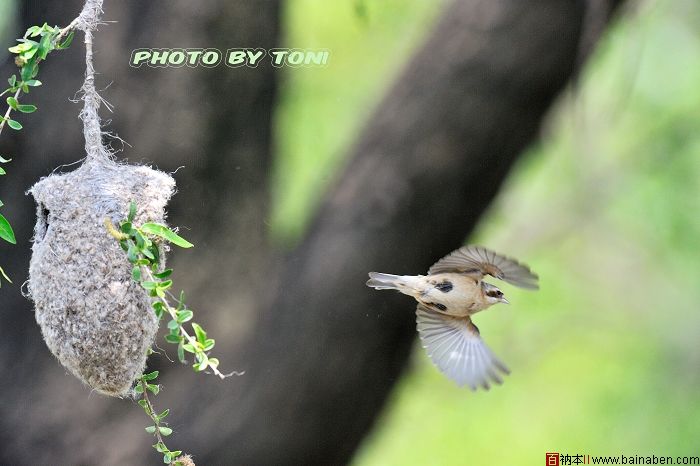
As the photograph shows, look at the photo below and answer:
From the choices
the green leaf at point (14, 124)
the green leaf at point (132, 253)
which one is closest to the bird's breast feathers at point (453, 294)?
the green leaf at point (132, 253)

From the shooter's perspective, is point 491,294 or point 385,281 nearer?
point 491,294

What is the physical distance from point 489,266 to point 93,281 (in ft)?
1.72

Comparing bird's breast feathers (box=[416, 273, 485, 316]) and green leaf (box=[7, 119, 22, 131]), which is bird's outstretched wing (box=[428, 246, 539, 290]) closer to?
bird's breast feathers (box=[416, 273, 485, 316])

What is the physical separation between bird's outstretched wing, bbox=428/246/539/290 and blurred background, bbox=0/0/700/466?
42cm

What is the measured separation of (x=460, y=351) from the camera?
1.17 metres

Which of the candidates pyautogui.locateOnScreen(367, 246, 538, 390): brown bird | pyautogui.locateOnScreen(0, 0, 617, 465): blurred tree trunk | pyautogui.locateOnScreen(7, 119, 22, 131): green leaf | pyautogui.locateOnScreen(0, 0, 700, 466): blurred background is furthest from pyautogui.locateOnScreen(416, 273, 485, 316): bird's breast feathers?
pyautogui.locateOnScreen(7, 119, 22, 131): green leaf

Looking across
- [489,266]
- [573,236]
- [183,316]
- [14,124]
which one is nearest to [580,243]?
[573,236]

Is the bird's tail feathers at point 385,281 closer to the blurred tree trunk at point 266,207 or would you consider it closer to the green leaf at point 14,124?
the blurred tree trunk at point 266,207

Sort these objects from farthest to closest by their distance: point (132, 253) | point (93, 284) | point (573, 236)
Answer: point (573, 236)
point (93, 284)
point (132, 253)

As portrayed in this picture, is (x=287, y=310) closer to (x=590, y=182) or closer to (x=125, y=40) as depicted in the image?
(x=125, y=40)

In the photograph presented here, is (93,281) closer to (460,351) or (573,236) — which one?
(460,351)

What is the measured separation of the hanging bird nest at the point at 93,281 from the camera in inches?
40.2

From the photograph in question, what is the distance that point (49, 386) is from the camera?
144cm

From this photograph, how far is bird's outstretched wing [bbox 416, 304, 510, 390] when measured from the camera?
1.18m
